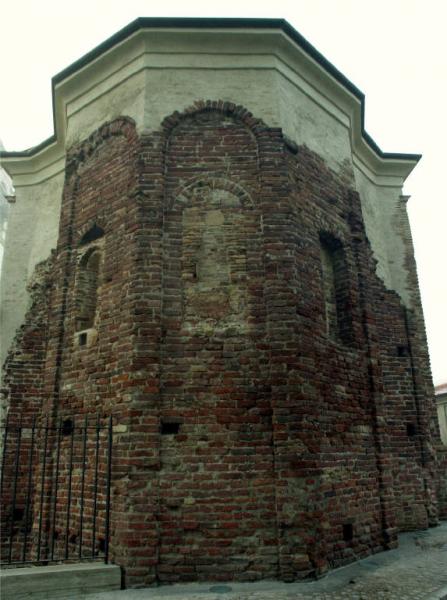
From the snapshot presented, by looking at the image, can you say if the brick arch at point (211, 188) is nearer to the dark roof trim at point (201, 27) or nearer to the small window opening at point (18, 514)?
the dark roof trim at point (201, 27)

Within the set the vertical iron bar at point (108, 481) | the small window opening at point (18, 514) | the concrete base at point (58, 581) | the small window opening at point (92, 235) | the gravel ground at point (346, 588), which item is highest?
the small window opening at point (92, 235)

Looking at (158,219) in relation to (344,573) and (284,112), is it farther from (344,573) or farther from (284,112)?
(344,573)

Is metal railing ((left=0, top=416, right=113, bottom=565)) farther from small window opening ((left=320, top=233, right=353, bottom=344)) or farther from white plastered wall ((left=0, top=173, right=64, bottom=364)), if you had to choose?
small window opening ((left=320, top=233, right=353, bottom=344))

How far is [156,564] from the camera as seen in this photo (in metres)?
4.90

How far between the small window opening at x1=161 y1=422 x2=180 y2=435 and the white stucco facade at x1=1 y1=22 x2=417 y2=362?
3.97 meters

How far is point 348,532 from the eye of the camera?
19.1 ft

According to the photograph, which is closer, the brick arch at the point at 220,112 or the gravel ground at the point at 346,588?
the gravel ground at the point at 346,588

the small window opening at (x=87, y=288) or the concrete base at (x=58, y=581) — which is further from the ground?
the small window opening at (x=87, y=288)

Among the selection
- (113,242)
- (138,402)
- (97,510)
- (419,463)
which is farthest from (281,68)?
(419,463)

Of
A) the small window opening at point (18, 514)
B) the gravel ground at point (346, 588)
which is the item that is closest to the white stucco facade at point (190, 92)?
the small window opening at point (18, 514)

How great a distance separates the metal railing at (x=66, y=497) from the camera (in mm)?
5148

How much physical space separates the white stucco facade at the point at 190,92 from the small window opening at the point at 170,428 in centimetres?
397

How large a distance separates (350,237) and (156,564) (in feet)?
17.8

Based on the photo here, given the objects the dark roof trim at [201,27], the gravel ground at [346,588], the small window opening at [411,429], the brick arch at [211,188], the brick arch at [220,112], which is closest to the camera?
the gravel ground at [346,588]
